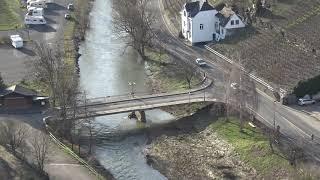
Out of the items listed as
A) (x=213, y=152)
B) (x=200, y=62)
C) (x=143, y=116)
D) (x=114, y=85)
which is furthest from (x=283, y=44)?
(x=213, y=152)

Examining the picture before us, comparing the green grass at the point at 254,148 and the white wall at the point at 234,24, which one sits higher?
the white wall at the point at 234,24

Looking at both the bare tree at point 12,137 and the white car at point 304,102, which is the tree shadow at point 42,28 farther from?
the white car at point 304,102

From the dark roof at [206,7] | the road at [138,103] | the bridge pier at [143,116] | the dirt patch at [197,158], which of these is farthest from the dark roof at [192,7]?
the dirt patch at [197,158]

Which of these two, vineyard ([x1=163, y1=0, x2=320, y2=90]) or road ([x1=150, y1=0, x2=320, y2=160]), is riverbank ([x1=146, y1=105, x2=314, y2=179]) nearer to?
road ([x1=150, y1=0, x2=320, y2=160])

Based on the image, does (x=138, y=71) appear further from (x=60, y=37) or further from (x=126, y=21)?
(x=60, y=37)

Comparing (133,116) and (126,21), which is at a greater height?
(126,21)

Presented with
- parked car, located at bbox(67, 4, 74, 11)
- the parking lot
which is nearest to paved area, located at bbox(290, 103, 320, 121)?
the parking lot

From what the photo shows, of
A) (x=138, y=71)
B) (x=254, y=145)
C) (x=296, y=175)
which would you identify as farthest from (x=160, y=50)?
(x=296, y=175)
